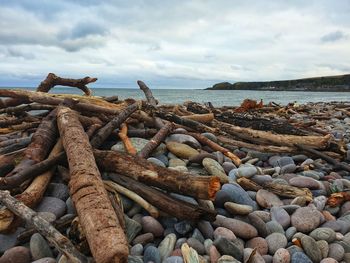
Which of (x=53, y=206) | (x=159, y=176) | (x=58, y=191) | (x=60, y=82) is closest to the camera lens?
(x=53, y=206)

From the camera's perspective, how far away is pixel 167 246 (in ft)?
8.96

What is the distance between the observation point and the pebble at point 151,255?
8.46 feet

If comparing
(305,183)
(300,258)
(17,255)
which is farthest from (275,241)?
(17,255)

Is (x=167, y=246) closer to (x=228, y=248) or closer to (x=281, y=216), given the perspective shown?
(x=228, y=248)

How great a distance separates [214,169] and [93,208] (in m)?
1.89

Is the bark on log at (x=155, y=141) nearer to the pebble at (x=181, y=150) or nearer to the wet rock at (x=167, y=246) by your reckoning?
the pebble at (x=181, y=150)

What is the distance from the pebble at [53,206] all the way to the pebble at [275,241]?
1804 millimetres

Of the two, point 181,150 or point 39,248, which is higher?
point 181,150

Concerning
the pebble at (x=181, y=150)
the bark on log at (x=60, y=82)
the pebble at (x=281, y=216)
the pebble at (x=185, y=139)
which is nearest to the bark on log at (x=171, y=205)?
the pebble at (x=281, y=216)

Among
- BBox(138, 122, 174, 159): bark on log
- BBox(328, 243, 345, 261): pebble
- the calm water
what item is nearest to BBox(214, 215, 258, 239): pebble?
BBox(328, 243, 345, 261): pebble

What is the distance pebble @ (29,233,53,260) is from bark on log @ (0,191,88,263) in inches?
9.1

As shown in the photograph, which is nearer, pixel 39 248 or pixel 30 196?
pixel 39 248

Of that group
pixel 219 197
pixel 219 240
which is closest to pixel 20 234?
pixel 219 240

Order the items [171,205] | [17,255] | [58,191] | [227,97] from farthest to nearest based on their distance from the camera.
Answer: [227,97]
[58,191]
[171,205]
[17,255]
